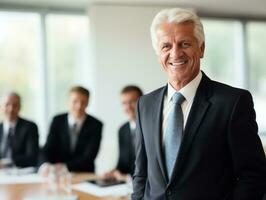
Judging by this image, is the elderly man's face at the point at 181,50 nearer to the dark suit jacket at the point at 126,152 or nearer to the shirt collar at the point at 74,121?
the dark suit jacket at the point at 126,152

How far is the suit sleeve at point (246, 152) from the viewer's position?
4.32 feet

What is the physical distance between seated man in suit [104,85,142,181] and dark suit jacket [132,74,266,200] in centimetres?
198

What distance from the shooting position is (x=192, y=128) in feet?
4.47

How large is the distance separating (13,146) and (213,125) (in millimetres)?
2944

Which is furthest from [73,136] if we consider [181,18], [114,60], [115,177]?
[181,18]

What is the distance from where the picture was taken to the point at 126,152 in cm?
351

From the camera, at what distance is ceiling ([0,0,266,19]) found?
5293 millimetres

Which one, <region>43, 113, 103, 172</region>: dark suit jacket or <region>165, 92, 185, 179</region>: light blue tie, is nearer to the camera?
<region>165, 92, 185, 179</region>: light blue tie

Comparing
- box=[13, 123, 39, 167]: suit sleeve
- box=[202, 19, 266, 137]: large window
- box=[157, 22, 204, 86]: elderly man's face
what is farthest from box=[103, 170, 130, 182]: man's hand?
box=[202, 19, 266, 137]: large window

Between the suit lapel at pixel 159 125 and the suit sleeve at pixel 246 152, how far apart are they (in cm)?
27

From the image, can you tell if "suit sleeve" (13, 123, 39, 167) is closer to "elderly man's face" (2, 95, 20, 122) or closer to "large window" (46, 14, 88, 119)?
"elderly man's face" (2, 95, 20, 122)

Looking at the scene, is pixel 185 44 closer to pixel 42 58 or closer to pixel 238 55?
pixel 42 58

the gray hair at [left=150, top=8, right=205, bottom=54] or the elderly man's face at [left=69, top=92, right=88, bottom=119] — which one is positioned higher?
the gray hair at [left=150, top=8, right=205, bottom=54]

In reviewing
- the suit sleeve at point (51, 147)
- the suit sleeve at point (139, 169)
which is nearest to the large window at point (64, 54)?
the suit sleeve at point (51, 147)
